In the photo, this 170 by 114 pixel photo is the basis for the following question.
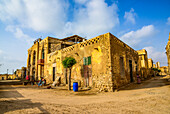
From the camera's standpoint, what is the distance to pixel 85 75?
10203 millimetres

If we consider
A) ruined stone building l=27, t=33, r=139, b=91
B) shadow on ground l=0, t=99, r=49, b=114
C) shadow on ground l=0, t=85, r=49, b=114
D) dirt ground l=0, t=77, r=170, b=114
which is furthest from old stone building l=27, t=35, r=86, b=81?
shadow on ground l=0, t=99, r=49, b=114

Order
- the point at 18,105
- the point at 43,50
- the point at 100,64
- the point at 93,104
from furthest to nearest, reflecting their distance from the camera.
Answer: the point at 43,50 < the point at 100,64 < the point at 93,104 < the point at 18,105

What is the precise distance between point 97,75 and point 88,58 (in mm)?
2066

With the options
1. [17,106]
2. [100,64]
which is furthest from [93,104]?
[100,64]

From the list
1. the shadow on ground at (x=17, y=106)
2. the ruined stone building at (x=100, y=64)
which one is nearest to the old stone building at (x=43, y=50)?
the ruined stone building at (x=100, y=64)

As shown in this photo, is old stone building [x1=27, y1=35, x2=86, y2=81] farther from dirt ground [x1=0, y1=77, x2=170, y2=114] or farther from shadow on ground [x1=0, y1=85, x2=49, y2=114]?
dirt ground [x1=0, y1=77, x2=170, y2=114]

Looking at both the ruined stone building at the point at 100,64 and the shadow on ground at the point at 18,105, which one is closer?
the shadow on ground at the point at 18,105

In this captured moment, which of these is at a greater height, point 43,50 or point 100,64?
point 43,50

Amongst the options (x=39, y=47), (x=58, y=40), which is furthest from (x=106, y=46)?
(x=39, y=47)

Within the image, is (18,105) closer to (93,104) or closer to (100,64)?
(93,104)

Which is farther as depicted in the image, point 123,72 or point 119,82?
point 123,72

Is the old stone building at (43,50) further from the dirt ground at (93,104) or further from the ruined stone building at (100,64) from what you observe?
the dirt ground at (93,104)

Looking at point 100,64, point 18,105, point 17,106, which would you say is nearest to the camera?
point 17,106

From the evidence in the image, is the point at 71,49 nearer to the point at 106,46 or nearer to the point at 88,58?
the point at 88,58
